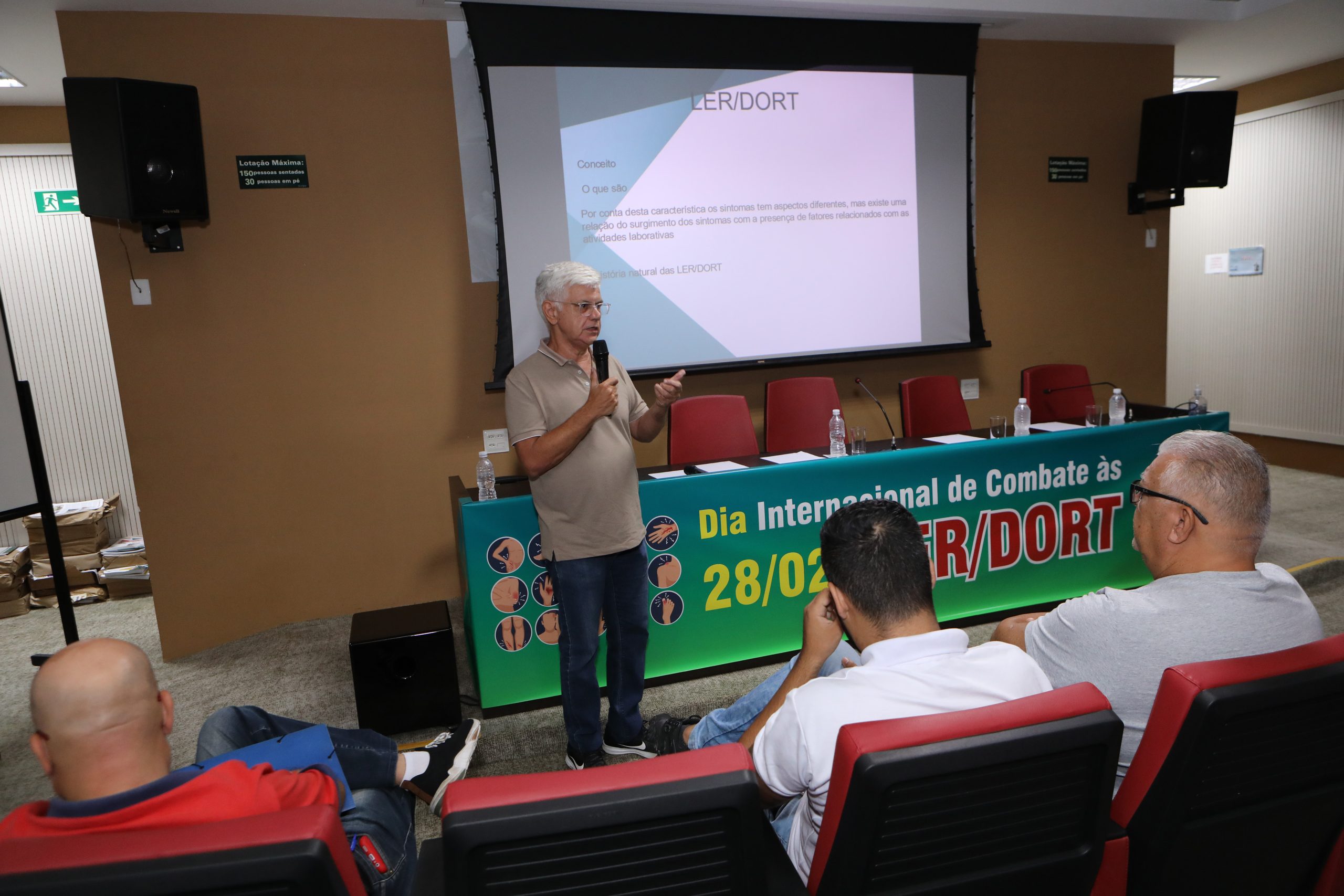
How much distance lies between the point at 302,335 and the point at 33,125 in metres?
2.61

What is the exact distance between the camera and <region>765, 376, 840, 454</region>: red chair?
4.50 meters

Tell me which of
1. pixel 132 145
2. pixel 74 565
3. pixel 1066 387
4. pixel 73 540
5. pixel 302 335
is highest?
pixel 132 145

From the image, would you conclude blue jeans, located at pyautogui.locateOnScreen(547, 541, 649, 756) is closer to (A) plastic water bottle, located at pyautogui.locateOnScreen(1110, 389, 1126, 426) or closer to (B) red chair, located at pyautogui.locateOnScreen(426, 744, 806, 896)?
(B) red chair, located at pyautogui.locateOnScreen(426, 744, 806, 896)

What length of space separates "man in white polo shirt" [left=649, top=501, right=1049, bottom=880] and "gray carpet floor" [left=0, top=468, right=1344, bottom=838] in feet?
4.85

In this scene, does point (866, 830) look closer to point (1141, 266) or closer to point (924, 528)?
point (924, 528)

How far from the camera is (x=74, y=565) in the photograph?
15.8 feet

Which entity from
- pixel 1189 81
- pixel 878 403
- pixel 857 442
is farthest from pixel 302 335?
pixel 1189 81

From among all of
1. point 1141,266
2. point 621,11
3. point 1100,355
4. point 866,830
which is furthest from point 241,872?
point 1141,266

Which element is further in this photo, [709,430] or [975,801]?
[709,430]

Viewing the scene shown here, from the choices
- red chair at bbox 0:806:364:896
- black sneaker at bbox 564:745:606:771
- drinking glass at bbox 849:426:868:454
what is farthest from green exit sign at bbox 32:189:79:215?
red chair at bbox 0:806:364:896

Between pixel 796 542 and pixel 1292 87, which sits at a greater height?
pixel 1292 87

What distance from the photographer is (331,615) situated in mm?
4301

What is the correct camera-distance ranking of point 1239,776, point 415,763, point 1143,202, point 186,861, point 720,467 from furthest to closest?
1. point 1143,202
2. point 720,467
3. point 415,763
4. point 1239,776
5. point 186,861

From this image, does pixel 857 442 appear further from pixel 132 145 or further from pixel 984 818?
pixel 132 145
